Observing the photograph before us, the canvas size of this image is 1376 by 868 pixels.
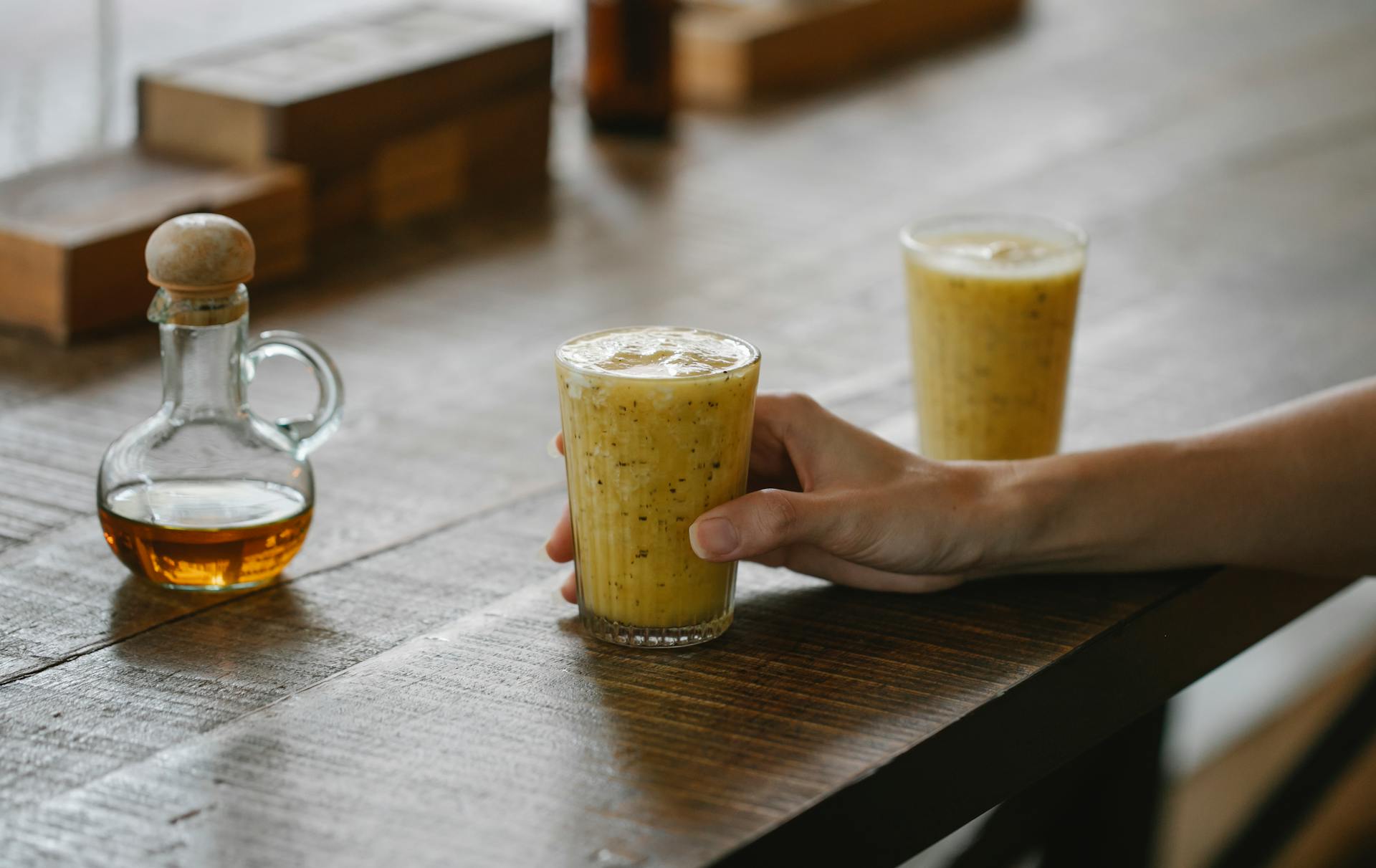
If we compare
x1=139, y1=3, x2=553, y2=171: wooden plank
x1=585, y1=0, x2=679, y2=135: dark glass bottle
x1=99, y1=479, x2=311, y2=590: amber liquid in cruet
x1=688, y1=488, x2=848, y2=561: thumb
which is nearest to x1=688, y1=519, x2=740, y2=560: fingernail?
x1=688, y1=488, x2=848, y2=561: thumb

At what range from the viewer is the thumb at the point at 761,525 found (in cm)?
88

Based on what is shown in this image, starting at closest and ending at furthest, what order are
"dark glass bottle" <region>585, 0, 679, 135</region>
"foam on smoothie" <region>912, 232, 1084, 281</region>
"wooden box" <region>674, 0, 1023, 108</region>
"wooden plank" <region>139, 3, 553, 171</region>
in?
1. "foam on smoothie" <region>912, 232, 1084, 281</region>
2. "wooden plank" <region>139, 3, 553, 171</region>
3. "dark glass bottle" <region>585, 0, 679, 135</region>
4. "wooden box" <region>674, 0, 1023, 108</region>

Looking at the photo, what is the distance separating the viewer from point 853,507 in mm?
927

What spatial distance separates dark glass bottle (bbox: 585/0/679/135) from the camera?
7.18ft

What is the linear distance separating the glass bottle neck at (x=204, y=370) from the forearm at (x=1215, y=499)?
1.47 ft

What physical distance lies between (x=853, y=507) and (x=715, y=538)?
92 millimetres

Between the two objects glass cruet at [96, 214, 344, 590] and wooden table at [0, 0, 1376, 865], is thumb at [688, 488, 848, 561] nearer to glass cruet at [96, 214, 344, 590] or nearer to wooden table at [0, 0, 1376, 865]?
wooden table at [0, 0, 1376, 865]

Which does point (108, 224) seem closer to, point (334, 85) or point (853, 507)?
point (334, 85)

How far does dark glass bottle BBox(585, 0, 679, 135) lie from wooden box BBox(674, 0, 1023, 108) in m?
0.23

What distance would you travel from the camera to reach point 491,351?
1504mm

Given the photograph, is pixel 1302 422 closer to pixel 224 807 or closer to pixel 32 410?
pixel 224 807

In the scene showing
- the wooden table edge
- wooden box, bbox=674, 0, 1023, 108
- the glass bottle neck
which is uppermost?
the glass bottle neck

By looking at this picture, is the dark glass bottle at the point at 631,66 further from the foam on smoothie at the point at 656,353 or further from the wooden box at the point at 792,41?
the foam on smoothie at the point at 656,353

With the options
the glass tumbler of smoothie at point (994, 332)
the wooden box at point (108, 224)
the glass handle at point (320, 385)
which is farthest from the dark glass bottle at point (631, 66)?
the glass handle at point (320, 385)
